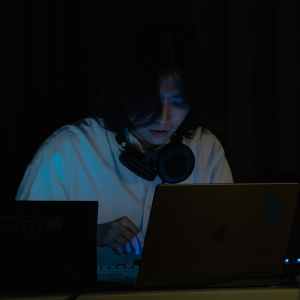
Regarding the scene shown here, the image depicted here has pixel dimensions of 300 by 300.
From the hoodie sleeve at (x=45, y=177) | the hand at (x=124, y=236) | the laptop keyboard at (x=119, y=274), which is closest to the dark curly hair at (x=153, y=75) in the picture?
the hoodie sleeve at (x=45, y=177)

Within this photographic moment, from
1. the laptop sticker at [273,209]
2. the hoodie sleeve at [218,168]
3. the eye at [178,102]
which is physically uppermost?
the eye at [178,102]

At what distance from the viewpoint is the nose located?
1.02 metres

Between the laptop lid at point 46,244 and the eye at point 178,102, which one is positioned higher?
the eye at point 178,102

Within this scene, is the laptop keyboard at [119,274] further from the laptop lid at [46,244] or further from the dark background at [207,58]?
the dark background at [207,58]

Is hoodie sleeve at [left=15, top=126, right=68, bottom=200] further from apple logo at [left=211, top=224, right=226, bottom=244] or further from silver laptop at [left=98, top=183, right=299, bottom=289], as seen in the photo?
apple logo at [left=211, top=224, right=226, bottom=244]

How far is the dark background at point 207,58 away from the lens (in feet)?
5.68

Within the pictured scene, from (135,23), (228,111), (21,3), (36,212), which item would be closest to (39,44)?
(21,3)

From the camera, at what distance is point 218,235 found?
22.9 inches

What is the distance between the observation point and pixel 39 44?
1.73 meters

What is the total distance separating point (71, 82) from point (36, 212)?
1.38 meters

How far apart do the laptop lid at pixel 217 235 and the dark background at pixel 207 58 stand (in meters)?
1.22

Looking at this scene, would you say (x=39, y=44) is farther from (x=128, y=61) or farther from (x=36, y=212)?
(x=36, y=212)

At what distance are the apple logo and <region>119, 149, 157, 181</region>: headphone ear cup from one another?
0.40 m

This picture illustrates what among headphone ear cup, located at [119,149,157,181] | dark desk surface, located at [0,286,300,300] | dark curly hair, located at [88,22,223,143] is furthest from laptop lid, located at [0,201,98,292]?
dark curly hair, located at [88,22,223,143]
